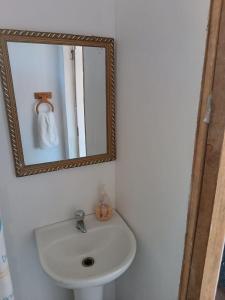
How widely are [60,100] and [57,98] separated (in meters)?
0.02

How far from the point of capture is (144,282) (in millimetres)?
1291

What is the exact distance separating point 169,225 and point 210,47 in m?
0.70

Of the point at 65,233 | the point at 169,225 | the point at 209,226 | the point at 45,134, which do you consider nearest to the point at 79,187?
the point at 65,233

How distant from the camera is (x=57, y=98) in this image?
121 centimetres

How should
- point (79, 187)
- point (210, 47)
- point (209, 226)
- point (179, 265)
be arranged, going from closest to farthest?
1. point (210, 47)
2. point (209, 226)
3. point (179, 265)
4. point (79, 187)

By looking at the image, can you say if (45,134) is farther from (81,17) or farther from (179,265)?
(179,265)

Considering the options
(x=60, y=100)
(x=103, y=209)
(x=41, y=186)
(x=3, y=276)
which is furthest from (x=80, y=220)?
(x=60, y=100)

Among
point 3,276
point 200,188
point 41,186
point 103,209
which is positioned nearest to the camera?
point 200,188

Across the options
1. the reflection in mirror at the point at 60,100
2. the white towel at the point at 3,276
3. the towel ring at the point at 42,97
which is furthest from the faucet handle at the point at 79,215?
the towel ring at the point at 42,97

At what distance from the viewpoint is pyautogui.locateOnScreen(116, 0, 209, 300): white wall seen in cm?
81

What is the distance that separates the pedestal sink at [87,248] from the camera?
1.24 m

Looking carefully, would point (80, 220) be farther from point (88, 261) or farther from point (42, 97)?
point (42, 97)

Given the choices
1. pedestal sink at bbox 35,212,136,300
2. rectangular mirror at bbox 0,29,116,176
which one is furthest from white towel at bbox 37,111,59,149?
pedestal sink at bbox 35,212,136,300

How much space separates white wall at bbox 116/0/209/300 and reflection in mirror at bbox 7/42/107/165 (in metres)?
0.13
